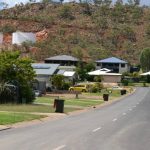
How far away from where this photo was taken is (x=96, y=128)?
24.4m

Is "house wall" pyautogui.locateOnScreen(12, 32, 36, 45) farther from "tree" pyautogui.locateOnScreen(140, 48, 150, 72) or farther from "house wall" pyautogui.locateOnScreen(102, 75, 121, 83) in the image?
"house wall" pyautogui.locateOnScreen(102, 75, 121, 83)

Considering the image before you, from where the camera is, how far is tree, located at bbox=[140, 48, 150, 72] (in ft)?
461

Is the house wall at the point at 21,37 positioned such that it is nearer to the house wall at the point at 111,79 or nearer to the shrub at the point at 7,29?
the shrub at the point at 7,29

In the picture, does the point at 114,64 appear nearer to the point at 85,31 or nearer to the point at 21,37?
the point at 21,37

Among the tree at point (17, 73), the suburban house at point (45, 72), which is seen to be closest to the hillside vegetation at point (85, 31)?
the suburban house at point (45, 72)

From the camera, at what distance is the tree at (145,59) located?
14062 centimetres

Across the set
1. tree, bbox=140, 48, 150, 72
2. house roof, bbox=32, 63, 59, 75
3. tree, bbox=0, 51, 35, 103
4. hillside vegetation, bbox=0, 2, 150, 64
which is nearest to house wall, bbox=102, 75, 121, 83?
hillside vegetation, bbox=0, 2, 150, 64

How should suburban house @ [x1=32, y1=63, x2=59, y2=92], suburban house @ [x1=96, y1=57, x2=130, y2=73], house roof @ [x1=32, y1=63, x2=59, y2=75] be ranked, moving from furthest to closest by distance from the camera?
suburban house @ [x1=96, y1=57, x2=130, y2=73], house roof @ [x1=32, y1=63, x2=59, y2=75], suburban house @ [x1=32, y1=63, x2=59, y2=92]

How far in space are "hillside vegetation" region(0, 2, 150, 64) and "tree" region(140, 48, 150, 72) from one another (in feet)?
45.5

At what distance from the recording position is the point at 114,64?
142m

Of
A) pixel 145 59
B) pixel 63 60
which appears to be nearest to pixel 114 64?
pixel 145 59

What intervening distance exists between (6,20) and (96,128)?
163555mm

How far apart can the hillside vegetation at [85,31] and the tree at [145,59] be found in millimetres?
13864

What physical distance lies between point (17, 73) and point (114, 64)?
9745 cm
